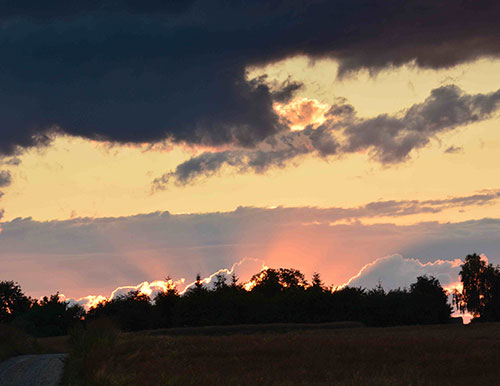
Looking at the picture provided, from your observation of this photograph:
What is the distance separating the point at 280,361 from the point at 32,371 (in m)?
11.0

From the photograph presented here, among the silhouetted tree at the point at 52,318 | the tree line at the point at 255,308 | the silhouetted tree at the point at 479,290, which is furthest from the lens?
the silhouetted tree at the point at 479,290

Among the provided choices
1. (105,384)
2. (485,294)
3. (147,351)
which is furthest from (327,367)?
(485,294)

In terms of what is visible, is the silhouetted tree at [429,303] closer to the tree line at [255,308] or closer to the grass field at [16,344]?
the tree line at [255,308]

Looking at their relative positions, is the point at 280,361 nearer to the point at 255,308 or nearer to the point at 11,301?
the point at 255,308

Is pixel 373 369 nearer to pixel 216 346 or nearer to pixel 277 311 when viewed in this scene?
pixel 216 346

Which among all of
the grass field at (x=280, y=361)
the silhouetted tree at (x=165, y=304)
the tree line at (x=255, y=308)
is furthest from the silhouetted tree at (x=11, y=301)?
the grass field at (x=280, y=361)

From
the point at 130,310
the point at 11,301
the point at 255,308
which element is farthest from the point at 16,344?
the point at 11,301

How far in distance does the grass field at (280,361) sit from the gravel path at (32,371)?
0.83 metres

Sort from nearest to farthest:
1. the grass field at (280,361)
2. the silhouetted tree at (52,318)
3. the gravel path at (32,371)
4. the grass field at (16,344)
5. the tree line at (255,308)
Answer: the grass field at (280,361) → the gravel path at (32,371) → the grass field at (16,344) → the tree line at (255,308) → the silhouetted tree at (52,318)

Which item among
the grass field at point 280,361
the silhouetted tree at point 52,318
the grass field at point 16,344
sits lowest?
the grass field at point 280,361

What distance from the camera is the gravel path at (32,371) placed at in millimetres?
23422

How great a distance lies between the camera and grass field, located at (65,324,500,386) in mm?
21656

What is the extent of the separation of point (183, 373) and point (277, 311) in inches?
1629

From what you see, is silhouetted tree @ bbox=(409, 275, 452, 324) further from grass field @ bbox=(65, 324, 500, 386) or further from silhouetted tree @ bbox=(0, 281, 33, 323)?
silhouetted tree @ bbox=(0, 281, 33, 323)
